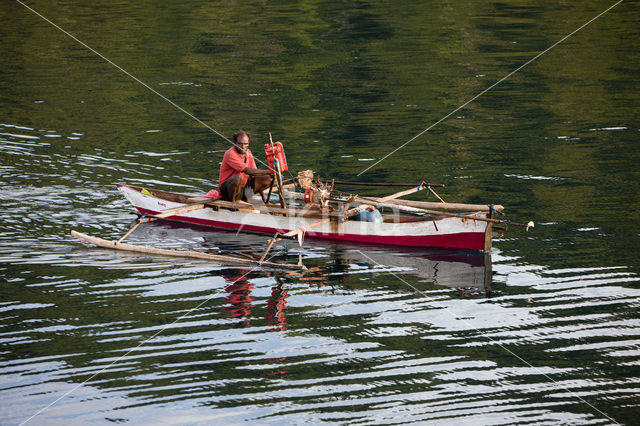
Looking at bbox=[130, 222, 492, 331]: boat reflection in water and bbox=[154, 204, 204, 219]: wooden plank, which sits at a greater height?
bbox=[154, 204, 204, 219]: wooden plank

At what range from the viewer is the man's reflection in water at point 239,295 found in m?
12.9

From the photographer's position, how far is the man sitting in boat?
649 inches

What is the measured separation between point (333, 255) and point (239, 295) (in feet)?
8.21

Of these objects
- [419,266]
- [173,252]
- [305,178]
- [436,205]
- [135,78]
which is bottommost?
[419,266]

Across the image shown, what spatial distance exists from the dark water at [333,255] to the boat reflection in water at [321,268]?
62 millimetres

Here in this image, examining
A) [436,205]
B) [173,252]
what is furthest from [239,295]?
[436,205]

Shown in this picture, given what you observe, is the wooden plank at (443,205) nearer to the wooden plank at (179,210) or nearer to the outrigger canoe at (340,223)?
the outrigger canoe at (340,223)

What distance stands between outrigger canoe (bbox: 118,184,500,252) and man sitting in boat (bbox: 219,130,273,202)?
0.30m

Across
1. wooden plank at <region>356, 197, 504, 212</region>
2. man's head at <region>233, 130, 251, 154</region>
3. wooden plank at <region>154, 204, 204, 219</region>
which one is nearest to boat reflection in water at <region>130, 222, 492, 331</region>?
wooden plank at <region>154, 204, 204, 219</region>

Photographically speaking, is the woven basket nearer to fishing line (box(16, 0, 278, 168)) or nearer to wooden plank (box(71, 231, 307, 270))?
fishing line (box(16, 0, 278, 168))

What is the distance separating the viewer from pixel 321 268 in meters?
14.9

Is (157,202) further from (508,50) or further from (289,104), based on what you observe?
(508,50)

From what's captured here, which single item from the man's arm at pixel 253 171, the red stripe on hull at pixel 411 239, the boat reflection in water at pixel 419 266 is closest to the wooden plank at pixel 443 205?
the red stripe on hull at pixel 411 239

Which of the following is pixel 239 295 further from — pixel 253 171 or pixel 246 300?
pixel 253 171
